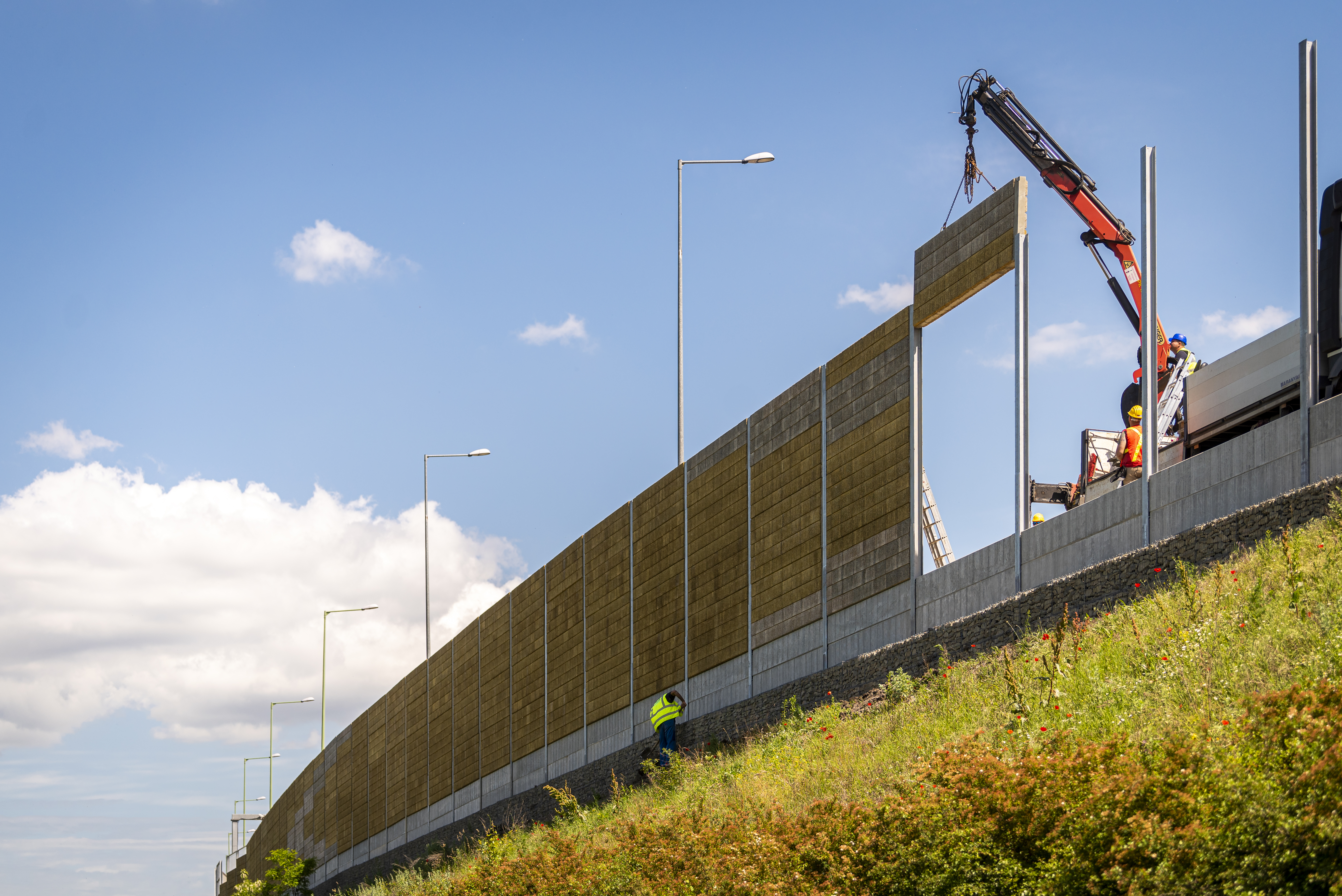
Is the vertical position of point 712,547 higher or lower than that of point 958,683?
higher

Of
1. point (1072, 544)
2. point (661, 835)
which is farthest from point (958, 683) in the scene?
point (661, 835)

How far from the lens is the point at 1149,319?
14742 millimetres

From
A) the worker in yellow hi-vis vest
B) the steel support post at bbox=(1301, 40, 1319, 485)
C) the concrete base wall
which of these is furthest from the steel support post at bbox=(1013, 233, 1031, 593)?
the worker in yellow hi-vis vest

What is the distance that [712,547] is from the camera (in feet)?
73.3

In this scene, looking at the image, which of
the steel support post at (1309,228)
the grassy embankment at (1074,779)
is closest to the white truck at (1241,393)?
the steel support post at (1309,228)

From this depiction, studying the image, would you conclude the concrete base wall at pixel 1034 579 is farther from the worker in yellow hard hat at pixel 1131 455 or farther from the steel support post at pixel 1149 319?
the worker in yellow hard hat at pixel 1131 455

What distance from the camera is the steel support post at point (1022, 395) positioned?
15.4 meters

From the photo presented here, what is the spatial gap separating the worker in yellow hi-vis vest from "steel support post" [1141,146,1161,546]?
927 cm

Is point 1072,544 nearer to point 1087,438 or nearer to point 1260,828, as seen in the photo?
point 1087,438

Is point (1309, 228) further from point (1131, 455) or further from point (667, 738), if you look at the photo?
point (667, 738)

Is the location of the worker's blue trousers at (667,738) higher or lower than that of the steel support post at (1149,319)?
lower

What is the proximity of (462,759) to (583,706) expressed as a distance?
9.29 meters

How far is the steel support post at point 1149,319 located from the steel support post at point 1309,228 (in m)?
1.77

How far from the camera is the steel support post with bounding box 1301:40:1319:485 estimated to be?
41.8ft
